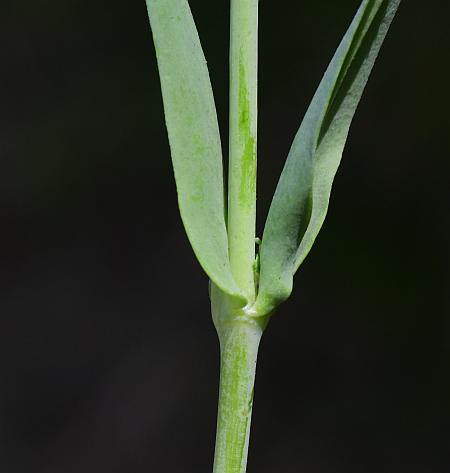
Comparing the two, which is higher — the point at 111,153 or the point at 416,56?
the point at 416,56

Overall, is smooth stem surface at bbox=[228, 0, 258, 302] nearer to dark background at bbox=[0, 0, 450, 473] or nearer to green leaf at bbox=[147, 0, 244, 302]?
green leaf at bbox=[147, 0, 244, 302]

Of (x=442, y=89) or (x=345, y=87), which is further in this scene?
(x=442, y=89)

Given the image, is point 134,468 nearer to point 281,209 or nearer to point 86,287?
point 86,287

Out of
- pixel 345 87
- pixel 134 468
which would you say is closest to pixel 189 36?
pixel 345 87

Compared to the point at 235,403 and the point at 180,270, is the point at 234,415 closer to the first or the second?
the point at 235,403

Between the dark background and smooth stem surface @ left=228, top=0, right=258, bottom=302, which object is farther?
the dark background

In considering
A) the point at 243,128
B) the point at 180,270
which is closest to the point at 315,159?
the point at 243,128

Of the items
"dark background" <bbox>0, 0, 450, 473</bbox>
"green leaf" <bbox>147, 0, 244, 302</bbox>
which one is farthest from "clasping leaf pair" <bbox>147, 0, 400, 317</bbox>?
"dark background" <bbox>0, 0, 450, 473</bbox>

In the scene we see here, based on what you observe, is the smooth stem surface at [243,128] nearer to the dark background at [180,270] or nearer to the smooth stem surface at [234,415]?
the smooth stem surface at [234,415]
